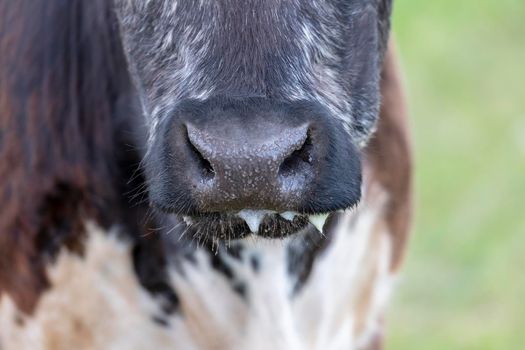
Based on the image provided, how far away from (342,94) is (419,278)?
3252 mm

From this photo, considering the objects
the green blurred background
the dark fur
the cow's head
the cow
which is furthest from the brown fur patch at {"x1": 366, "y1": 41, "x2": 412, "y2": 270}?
the green blurred background

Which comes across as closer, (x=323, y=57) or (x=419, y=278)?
(x=323, y=57)

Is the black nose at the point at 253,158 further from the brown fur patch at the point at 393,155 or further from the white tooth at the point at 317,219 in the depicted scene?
the brown fur patch at the point at 393,155

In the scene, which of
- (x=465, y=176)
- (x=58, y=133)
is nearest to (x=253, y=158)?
(x=58, y=133)

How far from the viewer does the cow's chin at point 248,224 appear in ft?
6.97

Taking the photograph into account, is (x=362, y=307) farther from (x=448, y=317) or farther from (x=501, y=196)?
(x=501, y=196)

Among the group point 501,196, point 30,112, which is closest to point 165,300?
point 30,112

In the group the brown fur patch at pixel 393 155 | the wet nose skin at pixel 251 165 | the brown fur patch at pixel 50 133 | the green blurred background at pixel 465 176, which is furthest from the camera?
the green blurred background at pixel 465 176

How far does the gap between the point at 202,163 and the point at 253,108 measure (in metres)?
0.13

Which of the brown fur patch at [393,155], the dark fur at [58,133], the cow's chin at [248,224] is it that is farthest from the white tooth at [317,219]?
the brown fur patch at [393,155]

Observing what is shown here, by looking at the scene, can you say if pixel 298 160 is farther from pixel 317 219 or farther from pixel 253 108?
pixel 317 219

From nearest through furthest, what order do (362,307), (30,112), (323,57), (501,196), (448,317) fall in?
1. (323,57)
2. (30,112)
3. (362,307)
4. (448,317)
5. (501,196)

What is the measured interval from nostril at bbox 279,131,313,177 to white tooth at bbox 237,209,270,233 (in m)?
0.11

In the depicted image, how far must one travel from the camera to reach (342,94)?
228 cm
